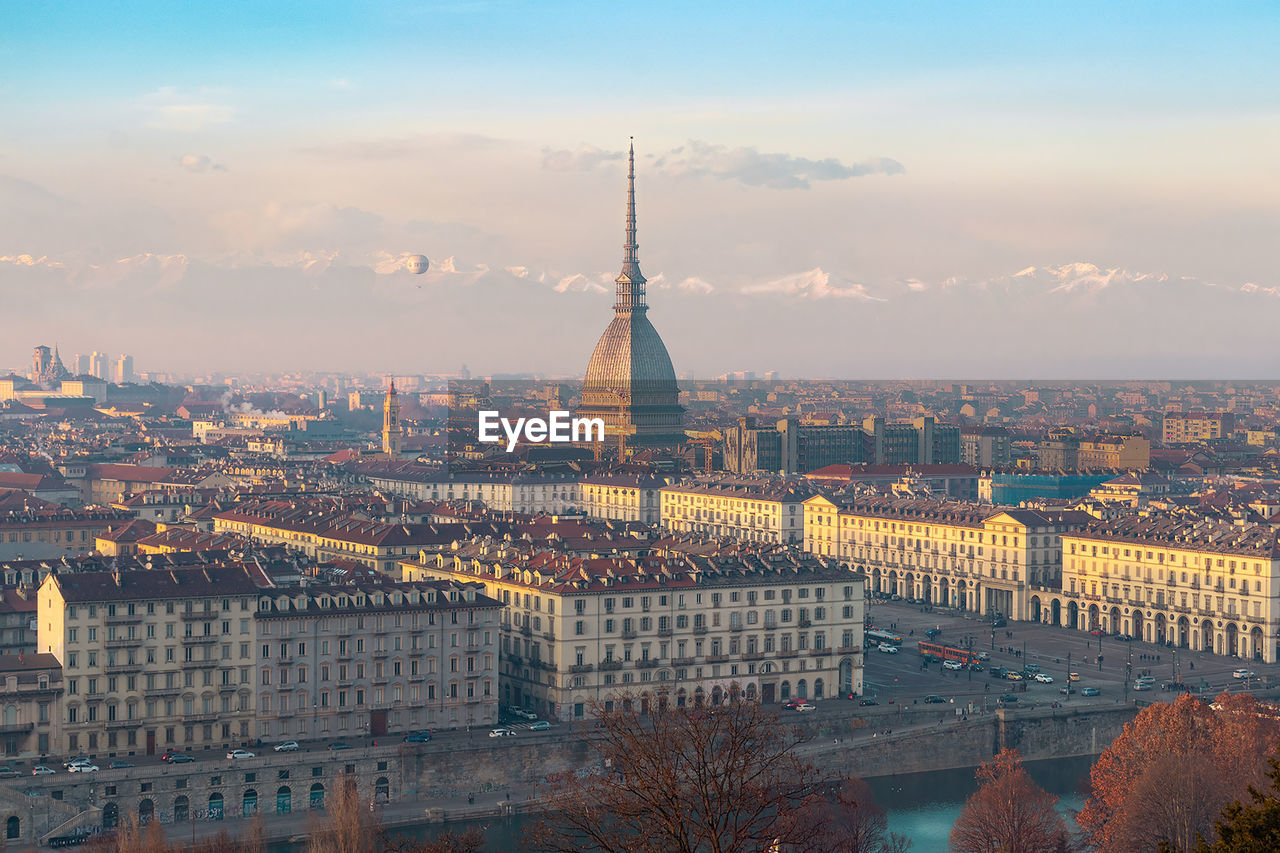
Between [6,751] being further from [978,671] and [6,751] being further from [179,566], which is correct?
[978,671]

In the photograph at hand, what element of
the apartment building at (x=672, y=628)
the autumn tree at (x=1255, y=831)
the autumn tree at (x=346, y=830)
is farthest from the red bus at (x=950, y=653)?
the autumn tree at (x=1255, y=831)

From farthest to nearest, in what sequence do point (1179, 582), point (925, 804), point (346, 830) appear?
point (1179, 582) → point (925, 804) → point (346, 830)

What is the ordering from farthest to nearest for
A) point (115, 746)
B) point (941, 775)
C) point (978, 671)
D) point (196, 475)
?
point (196, 475) → point (978, 671) → point (941, 775) → point (115, 746)

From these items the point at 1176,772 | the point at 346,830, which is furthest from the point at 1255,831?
the point at 346,830

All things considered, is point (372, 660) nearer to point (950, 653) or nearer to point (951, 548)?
point (950, 653)

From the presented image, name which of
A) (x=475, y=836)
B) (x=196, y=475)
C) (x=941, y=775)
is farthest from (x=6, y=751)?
Result: (x=196, y=475)

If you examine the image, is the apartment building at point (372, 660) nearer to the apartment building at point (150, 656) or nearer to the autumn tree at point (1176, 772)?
the apartment building at point (150, 656)
